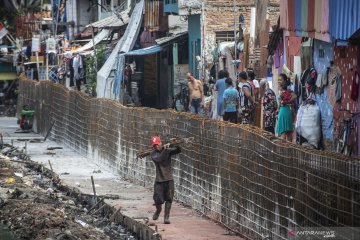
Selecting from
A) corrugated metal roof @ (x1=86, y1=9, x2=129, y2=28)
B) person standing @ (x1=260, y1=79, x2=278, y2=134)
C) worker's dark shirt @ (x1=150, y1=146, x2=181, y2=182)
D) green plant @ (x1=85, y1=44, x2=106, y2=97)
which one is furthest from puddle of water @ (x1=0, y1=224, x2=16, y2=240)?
corrugated metal roof @ (x1=86, y1=9, x2=129, y2=28)

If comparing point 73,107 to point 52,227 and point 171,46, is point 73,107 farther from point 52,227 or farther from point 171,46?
point 52,227

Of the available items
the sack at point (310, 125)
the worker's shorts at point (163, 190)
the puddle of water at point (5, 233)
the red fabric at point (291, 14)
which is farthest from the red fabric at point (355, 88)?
the puddle of water at point (5, 233)

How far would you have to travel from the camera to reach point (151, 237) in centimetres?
1719

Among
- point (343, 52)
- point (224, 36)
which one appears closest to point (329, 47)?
point (343, 52)

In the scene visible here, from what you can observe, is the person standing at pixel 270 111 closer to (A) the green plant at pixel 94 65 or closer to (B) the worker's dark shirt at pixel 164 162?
(B) the worker's dark shirt at pixel 164 162

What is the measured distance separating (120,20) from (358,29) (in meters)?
31.3

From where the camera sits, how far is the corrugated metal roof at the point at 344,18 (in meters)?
18.1

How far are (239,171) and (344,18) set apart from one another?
334cm

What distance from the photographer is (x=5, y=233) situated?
20.4 m

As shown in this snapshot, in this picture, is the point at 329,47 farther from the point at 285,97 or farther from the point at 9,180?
the point at 9,180

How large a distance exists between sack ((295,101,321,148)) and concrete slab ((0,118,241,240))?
2504mm

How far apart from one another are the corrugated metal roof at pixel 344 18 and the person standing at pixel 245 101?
6.18 metres

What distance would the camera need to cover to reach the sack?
67.8ft

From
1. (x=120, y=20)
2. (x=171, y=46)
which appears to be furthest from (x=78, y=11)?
(x=171, y=46)
